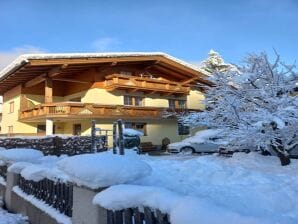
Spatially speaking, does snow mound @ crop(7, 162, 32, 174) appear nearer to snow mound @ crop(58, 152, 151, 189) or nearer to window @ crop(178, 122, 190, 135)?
snow mound @ crop(58, 152, 151, 189)

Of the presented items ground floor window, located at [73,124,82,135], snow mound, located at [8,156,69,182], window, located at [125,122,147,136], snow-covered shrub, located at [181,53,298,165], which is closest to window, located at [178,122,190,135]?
window, located at [125,122,147,136]

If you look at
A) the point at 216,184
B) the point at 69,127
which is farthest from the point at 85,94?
the point at 216,184

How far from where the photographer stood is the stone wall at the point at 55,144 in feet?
56.1

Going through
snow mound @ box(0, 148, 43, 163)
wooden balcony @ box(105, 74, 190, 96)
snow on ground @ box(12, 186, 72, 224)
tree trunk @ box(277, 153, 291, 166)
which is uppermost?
wooden balcony @ box(105, 74, 190, 96)

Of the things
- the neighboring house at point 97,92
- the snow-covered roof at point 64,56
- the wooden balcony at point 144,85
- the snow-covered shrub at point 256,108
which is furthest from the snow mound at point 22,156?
the wooden balcony at point 144,85

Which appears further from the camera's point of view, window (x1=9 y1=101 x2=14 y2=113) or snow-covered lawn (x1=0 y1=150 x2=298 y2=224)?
window (x1=9 y1=101 x2=14 y2=113)

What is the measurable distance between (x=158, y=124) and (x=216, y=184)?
23322mm

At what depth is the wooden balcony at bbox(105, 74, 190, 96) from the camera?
27.8 meters

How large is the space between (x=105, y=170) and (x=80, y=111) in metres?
22.4

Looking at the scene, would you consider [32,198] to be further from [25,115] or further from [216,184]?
[25,115]

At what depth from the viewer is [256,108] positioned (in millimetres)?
12234

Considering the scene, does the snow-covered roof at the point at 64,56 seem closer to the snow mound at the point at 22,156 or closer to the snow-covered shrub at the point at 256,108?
the snow-covered shrub at the point at 256,108

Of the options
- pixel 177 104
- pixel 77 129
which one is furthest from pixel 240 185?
pixel 177 104

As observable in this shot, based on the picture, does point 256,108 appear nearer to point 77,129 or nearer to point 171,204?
point 171,204
